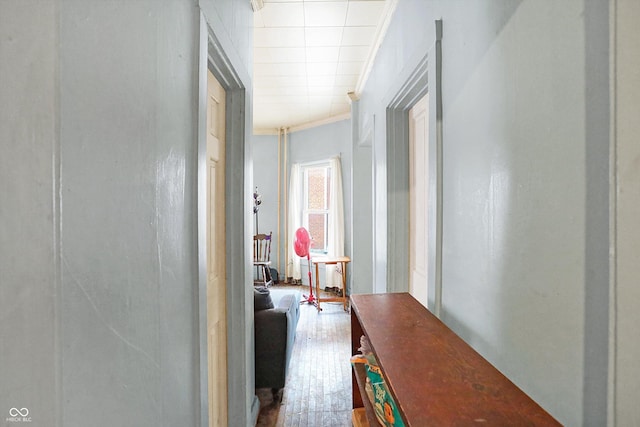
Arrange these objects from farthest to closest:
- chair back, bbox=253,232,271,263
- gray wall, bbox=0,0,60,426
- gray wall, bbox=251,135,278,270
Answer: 1. gray wall, bbox=251,135,278,270
2. chair back, bbox=253,232,271,263
3. gray wall, bbox=0,0,60,426

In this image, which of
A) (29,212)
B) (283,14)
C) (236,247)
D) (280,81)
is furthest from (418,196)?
(280,81)

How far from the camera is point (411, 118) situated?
7.18 feet

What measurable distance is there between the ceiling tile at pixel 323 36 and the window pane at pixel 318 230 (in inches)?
132

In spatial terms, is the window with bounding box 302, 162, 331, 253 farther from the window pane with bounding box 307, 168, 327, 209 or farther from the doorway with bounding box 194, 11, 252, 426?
the doorway with bounding box 194, 11, 252, 426

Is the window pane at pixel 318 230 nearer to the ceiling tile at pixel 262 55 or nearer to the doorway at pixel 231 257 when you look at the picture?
the ceiling tile at pixel 262 55

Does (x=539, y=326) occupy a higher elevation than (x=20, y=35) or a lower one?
lower

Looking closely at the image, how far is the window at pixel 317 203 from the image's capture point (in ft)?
18.9

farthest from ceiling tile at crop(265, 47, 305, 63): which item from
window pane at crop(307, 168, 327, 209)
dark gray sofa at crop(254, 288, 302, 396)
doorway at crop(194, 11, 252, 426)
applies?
window pane at crop(307, 168, 327, 209)

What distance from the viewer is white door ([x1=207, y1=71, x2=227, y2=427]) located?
5.06 feet

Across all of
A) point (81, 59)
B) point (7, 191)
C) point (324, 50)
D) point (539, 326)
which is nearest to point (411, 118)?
point (324, 50)

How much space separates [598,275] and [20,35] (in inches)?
38.3

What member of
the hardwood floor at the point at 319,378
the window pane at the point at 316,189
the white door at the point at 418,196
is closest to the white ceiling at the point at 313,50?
the white door at the point at 418,196

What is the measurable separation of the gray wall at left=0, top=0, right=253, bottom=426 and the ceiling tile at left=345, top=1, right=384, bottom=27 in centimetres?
169
